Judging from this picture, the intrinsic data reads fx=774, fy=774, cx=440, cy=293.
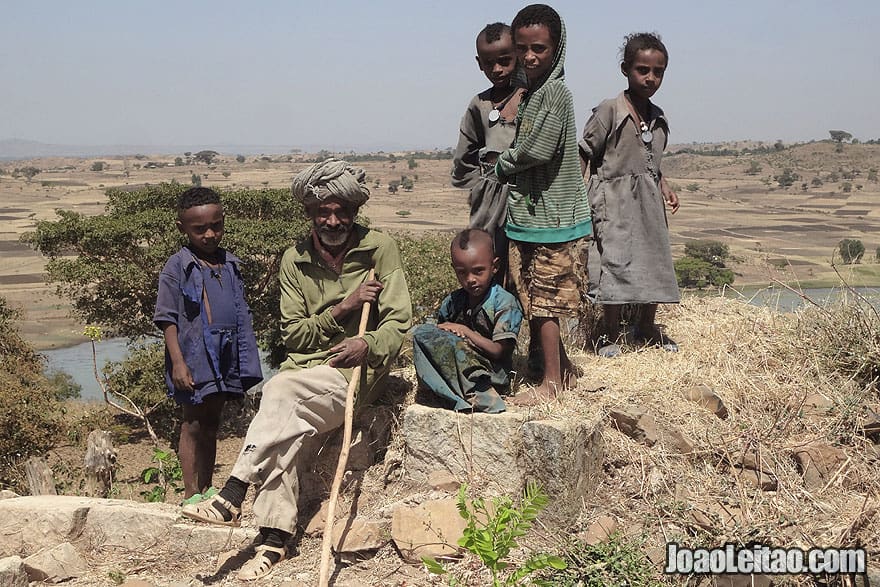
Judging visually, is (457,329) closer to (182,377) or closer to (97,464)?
(182,377)

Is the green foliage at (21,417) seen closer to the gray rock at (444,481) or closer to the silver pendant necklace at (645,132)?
the gray rock at (444,481)

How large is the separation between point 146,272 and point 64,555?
24.8ft

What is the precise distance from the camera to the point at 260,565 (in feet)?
12.7

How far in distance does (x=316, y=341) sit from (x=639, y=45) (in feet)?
8.94

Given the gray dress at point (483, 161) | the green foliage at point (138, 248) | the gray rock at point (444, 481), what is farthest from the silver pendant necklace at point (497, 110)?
the green foliage at point (138, 248)

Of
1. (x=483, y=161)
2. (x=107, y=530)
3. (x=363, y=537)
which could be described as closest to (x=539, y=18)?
(x=483, y=161)

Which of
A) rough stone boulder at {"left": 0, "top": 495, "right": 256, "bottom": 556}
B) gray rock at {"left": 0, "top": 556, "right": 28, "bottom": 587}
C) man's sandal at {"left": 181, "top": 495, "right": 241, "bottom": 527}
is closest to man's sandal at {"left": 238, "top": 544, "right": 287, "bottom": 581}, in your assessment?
man's sandal at {"left": 181, "top": 495, "right": 241, "bottom": 527}

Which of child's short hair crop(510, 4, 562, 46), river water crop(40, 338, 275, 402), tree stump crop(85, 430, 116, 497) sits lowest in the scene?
river water crop(40, 338, 275, 402)

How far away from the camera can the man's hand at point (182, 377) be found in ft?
13.8

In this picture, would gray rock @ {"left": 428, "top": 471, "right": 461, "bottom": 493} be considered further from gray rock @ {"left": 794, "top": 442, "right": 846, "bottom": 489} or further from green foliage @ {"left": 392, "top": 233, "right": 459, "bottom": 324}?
green foliage @ {"left": 392, "top": 233, "right": 459, "bottom": 324}

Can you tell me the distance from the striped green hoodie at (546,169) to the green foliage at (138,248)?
7554 mm

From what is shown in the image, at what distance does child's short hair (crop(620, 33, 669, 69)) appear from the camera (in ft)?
15.9

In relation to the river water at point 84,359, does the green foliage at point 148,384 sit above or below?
above

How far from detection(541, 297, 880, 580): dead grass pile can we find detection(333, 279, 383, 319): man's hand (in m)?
1.13
